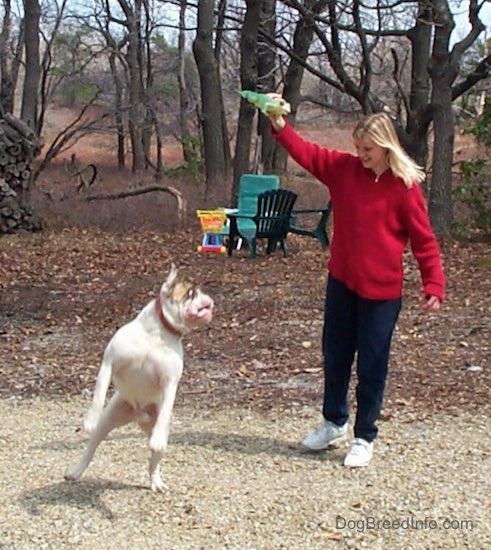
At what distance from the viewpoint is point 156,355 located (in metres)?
4.34

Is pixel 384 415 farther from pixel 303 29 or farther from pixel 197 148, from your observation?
pixel 197 148

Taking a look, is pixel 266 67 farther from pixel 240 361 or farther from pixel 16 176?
pixel 240 361

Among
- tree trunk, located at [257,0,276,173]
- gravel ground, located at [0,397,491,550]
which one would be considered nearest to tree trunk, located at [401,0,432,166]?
tree trunk, located at [257,0,276,173]

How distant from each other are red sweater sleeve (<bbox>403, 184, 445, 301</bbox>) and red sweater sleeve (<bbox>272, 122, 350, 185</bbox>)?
0.43 metres

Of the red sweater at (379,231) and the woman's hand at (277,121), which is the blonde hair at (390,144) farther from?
the woman's hand at (277,121)

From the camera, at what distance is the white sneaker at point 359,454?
16.6ft

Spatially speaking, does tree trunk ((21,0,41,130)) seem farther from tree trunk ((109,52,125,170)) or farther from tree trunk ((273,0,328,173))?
tree trunk ((109,52,125,170))

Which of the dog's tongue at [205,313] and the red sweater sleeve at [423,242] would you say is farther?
the red sweater sleeve at [423,242]

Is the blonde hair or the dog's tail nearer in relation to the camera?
the dog's tail

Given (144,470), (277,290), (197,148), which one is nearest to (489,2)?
(277,290)

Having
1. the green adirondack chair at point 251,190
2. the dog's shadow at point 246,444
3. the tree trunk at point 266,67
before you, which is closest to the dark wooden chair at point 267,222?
the green adirondack chair at point 251,190

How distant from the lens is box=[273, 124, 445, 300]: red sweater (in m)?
4.84

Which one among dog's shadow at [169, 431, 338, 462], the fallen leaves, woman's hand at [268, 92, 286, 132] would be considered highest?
woman's hand at [268, 92, 286, 132]

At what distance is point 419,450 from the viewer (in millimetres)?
5387
